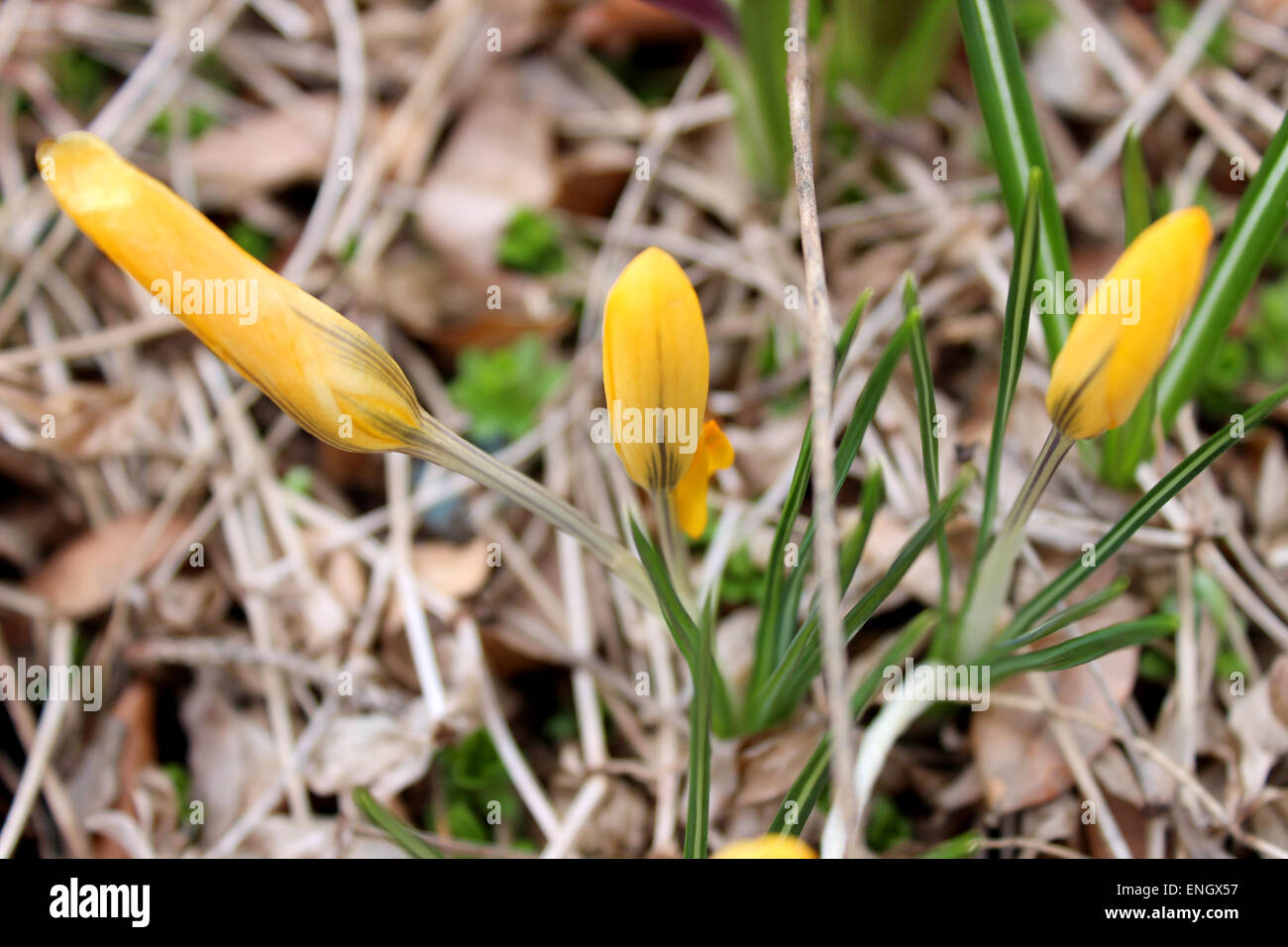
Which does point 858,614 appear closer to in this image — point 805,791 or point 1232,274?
point 805,791

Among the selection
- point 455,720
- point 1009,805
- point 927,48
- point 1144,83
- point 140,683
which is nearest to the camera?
point 1009,805

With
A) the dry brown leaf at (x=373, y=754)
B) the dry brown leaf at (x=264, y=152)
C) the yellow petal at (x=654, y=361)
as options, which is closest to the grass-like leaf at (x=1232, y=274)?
the yellow petal at (x=654, y=361)

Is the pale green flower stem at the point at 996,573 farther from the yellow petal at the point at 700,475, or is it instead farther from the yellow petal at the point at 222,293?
the yellow petal at the point at 222,293

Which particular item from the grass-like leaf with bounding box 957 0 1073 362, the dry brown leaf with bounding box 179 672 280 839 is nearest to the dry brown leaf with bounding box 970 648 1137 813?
the grass-like leaf with bounding box 957 0 1073 362

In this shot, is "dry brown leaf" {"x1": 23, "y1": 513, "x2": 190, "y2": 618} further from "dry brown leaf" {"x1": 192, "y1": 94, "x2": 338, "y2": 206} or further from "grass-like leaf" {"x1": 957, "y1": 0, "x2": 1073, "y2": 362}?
"grass-like leaf" {"x1": 957, "y1": 0, "x2": 1073, "y2": 362}

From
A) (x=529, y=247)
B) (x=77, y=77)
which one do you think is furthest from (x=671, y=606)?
(x=77, y=77)

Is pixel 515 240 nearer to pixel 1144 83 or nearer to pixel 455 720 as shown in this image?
pixel 455 720
